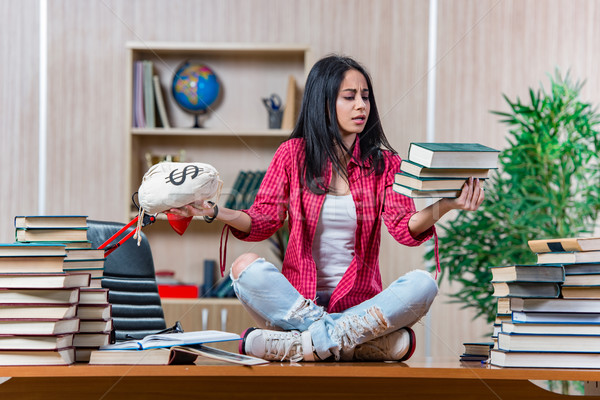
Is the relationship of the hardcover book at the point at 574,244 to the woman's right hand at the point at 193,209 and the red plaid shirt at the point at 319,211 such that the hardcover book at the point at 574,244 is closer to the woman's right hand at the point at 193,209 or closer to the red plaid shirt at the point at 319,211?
the red plaid shirt at the point at 319,211

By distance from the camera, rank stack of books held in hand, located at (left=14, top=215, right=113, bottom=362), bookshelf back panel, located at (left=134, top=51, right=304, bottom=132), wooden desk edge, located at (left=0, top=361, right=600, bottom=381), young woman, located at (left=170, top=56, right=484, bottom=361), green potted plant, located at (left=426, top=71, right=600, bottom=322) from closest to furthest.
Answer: wooden desk edge, located at (left=0, top=361, right=600, bottom=381) < stack of books held in hand, located at (left=14, top=215, right=113, bottom=362) < young woman, located at (left=170, top=56, right=484, bottom=361) < green potted plant, located at (left=426, top=71, right=600, bottom=322) < bookshelf back panel, located at (left=134, top=51, right=304, bottom=132)

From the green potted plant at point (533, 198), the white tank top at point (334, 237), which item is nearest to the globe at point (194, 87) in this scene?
the green potted plant at point (533, 198)

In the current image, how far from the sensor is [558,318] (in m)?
1.13

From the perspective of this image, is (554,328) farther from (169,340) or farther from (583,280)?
(169,340)

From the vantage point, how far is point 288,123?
104 inches

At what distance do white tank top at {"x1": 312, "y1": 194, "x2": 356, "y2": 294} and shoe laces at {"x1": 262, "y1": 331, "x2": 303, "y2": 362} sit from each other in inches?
9.0

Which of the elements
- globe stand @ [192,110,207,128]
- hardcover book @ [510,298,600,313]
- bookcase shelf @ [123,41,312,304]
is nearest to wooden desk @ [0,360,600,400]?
hardcover book @ [510,298,600,313]

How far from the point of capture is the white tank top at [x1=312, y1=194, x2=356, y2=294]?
4.51 ft

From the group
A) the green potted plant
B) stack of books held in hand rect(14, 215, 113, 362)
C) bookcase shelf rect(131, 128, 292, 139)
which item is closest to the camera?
stack of books held in hand rect(14, 215, 113, 362)

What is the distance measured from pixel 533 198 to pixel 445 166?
4.19ft

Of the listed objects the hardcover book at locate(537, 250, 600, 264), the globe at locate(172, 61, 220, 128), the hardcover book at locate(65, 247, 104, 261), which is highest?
the globe at locate(172, 61, 220, 128)

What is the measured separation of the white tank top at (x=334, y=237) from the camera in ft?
4.51

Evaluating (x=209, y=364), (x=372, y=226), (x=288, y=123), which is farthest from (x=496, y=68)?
(x=209, y=364)

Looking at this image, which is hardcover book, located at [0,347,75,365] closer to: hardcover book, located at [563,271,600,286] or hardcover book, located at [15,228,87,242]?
hardcover book, located at [15,228,87,242]
